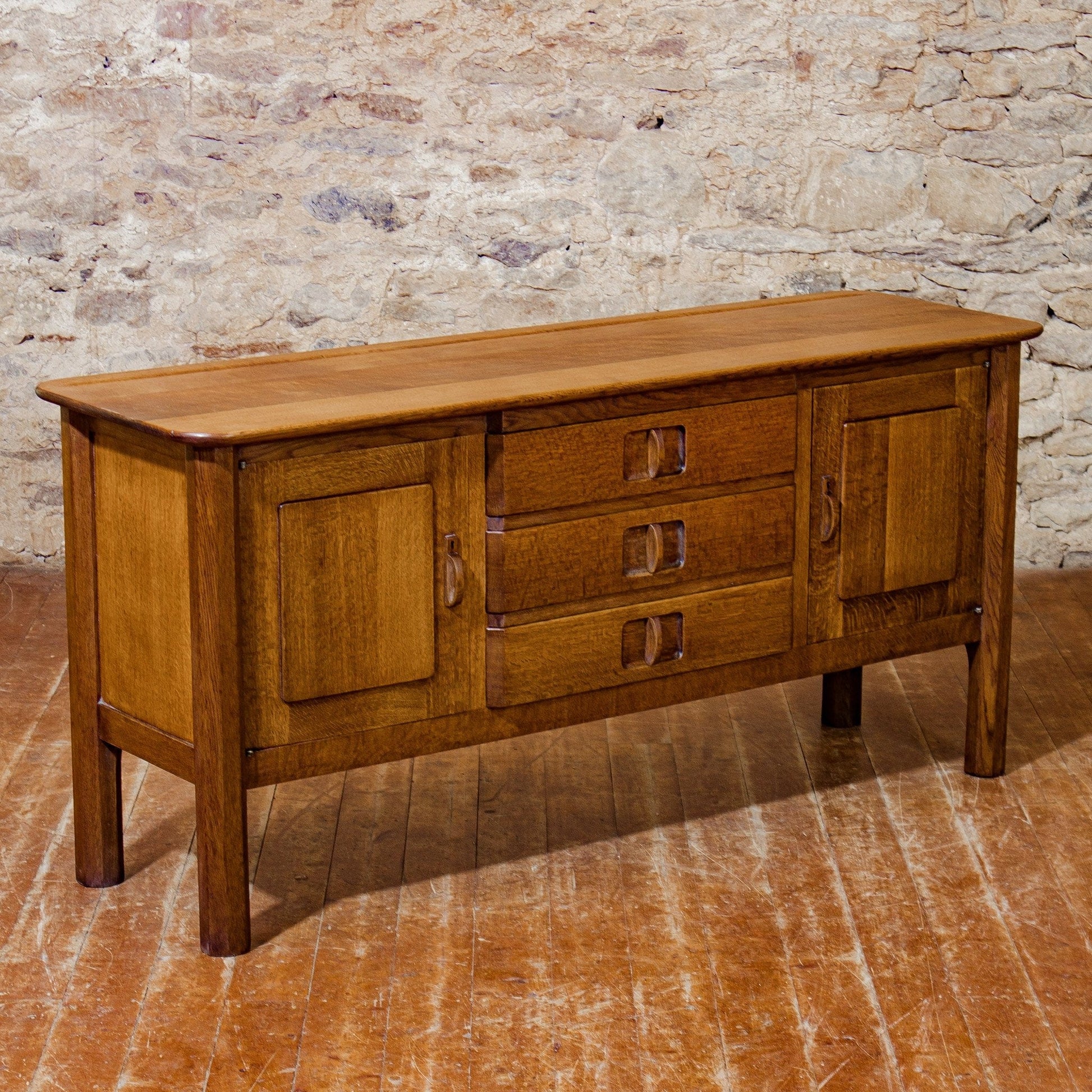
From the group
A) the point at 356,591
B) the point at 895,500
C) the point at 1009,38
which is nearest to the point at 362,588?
the point at 356,591

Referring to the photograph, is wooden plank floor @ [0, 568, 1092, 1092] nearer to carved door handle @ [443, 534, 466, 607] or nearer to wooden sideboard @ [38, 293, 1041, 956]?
wooden sideboard @ [38, 293, 1041, 956]

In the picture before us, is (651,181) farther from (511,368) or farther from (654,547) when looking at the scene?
(654,547)

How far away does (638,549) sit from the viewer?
322 cm

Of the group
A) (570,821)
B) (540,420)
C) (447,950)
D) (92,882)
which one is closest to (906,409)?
(540,420)

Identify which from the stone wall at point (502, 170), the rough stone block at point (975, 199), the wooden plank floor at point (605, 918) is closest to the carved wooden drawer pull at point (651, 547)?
the wooden plank floor at point (605, 918)

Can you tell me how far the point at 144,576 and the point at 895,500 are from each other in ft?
4.79

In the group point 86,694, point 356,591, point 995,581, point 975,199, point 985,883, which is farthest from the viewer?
point 975,199

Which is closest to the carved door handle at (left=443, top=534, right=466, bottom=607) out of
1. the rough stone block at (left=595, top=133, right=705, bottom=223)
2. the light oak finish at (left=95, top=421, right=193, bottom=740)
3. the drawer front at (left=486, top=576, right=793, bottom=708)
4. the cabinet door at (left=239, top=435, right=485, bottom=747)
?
the cabinet door at (left=239, top=435, right=485, bottom=747)

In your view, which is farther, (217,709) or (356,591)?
(356,591)

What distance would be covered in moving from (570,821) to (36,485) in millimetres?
2383

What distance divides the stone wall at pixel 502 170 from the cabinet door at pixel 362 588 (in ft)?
7.23

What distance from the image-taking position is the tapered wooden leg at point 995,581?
3.59 metres

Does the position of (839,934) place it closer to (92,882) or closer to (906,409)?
(906,409)

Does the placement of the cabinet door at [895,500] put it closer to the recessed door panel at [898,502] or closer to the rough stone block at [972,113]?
the recessed door panel at [898,502]
